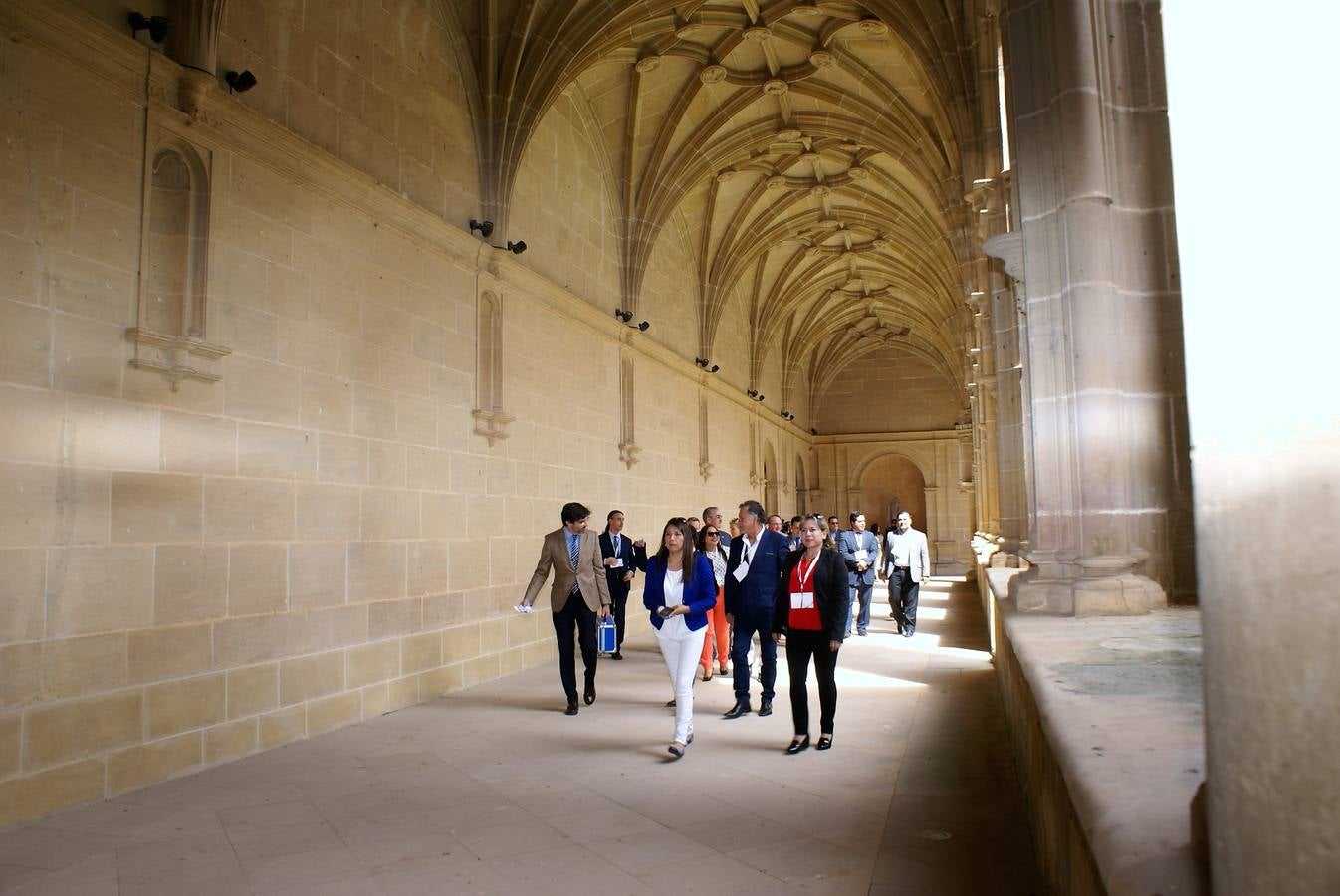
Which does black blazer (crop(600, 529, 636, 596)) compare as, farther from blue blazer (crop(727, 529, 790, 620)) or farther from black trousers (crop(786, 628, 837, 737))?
black trousers (crop(786, 628, 837, 737))

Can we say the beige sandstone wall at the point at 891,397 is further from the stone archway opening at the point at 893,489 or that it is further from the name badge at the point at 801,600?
the name badge at the point at 801,600

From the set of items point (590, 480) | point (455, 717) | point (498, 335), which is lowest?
point (455, 717)

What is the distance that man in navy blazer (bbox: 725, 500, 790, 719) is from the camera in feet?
20.6

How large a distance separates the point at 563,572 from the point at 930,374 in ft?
91.6

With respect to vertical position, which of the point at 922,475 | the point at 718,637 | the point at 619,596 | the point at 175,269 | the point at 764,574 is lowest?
the point at 718,637

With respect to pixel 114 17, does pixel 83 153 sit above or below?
below

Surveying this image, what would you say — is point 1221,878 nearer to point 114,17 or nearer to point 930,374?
point 114,17

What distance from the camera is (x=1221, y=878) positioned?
124 cm

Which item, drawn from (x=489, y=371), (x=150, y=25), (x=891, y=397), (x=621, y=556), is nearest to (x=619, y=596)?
(x=621, y=556)

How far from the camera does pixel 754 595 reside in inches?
249

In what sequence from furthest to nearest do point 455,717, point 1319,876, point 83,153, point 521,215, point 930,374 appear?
point 930,374 → point 521,215 → point 455,717 → point 83,153 → point 1319,876

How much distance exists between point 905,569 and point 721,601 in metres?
3.39

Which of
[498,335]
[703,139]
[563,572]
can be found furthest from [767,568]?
[703,139]

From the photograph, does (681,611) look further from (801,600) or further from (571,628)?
(571,628)
